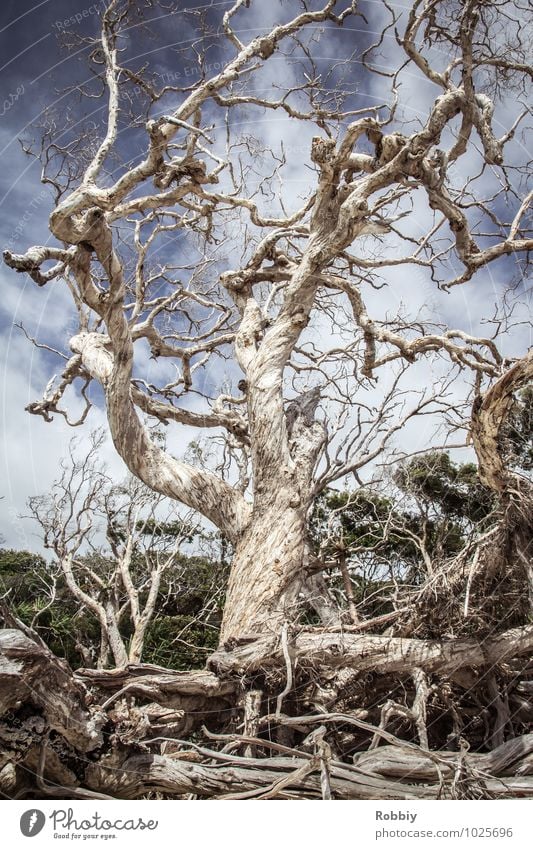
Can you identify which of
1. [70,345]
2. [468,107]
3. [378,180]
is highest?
[468,107]

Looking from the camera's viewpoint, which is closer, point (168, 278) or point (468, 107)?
point (468, 107)

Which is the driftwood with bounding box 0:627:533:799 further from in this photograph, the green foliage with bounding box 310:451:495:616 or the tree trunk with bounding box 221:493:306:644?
Answer: the green foliage with bounding box 310:451:495:616

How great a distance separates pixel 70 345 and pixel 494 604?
→ 4.20m

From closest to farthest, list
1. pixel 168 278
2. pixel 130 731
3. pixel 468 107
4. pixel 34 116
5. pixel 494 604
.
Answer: pixel 130 731
pixel 494 604
pixel 468 107
pixel 34 116
pixel 168 278

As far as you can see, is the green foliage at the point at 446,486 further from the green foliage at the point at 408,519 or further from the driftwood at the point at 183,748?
the driftwood at the point at 183,748

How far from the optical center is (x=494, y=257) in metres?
4.74
